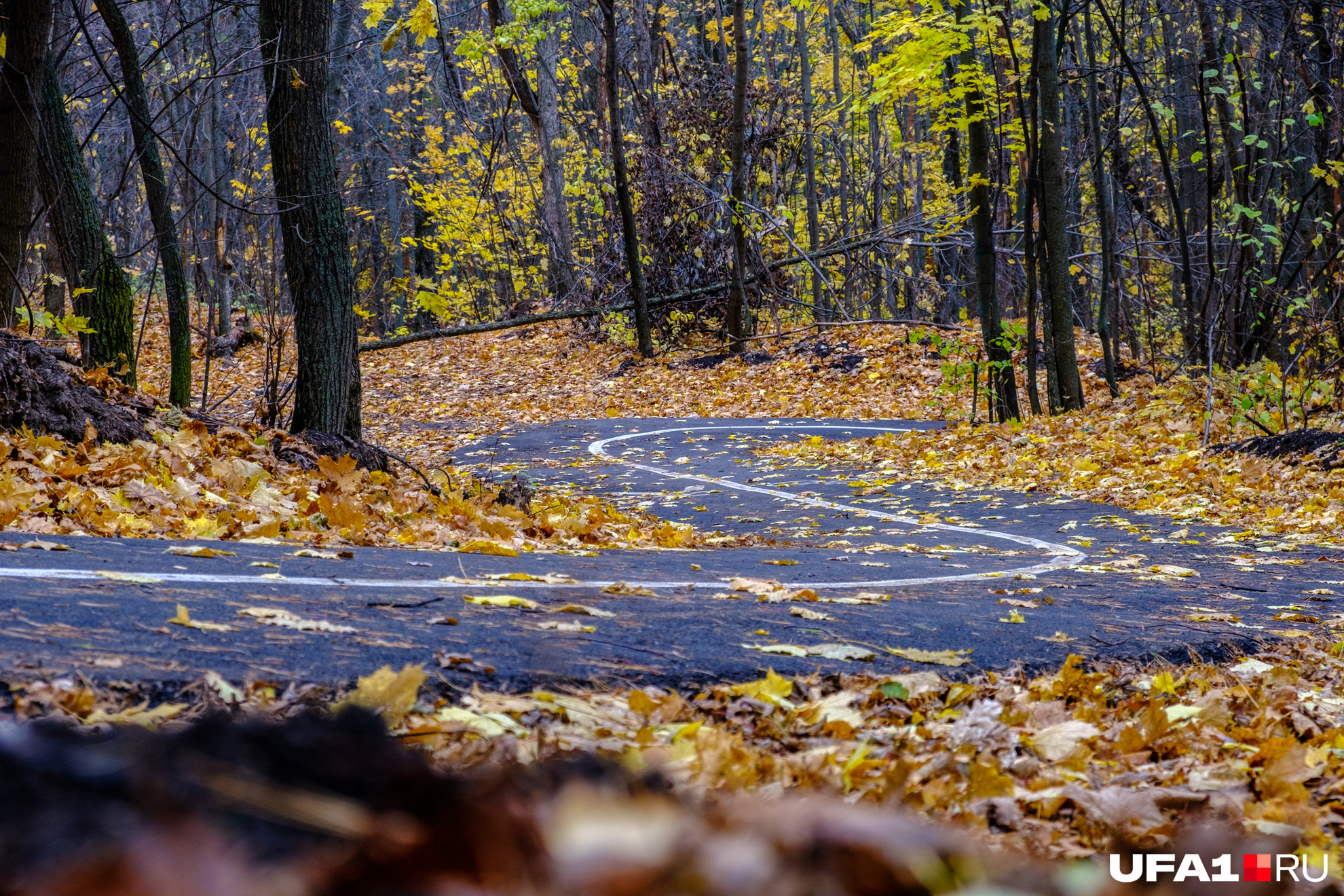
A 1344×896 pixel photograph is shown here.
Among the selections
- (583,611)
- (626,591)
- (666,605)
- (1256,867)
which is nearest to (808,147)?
(626,591)

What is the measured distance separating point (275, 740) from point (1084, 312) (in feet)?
94.8

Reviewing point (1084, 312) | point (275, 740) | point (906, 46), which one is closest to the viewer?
point (275, 740)

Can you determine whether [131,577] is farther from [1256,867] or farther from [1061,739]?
[1256,867]

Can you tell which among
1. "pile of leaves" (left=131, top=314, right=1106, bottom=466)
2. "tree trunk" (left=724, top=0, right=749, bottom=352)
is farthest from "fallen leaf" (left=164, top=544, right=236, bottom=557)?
"tree trunk" (left=724, top=0, right=749, bottom=352)

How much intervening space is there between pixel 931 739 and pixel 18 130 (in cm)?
1003

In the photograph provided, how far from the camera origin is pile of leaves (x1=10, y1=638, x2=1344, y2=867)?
6.79 ft

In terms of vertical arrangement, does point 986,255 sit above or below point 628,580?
above

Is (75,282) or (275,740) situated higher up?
(75,282)

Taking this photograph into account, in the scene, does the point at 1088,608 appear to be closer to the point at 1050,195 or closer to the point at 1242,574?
the point at 1242,574

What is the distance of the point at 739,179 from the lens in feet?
68.9

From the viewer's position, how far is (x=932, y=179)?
32.2 metres

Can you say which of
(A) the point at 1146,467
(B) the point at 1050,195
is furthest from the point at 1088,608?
(B) the point at 1050,195

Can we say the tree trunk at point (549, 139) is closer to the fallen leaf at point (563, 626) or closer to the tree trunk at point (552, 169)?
the tree trunk at point (552, 169)

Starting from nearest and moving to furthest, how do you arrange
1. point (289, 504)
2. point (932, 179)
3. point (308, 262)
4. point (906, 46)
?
1. point (289, 504)
2. point (308, 262)
3. point (906, 46)
4. point (932, 179)
